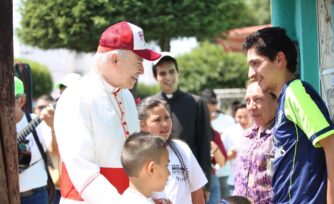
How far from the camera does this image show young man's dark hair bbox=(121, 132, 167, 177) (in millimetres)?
3266

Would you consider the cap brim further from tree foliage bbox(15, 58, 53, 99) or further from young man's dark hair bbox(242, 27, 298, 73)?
tree foliage bbox(15, 58, 53, 99)

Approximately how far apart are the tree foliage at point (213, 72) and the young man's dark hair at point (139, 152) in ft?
73.5

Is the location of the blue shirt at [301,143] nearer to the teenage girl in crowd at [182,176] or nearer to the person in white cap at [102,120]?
the person in white cap at [102,120]

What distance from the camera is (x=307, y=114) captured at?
3053 millimetres

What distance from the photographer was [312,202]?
124 inches

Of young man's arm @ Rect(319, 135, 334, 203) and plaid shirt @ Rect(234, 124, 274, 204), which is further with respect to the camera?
plaid shirt @ Rect(234, 124, 274, 204)

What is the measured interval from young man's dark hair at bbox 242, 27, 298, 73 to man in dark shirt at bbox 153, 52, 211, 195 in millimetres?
2882

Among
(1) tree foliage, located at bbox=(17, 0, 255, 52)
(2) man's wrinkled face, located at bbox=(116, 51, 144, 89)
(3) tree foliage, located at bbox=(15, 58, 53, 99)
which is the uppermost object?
(1) tree foliage, located at bbox=(17, 0, 255, 52)

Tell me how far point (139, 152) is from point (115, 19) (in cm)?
631

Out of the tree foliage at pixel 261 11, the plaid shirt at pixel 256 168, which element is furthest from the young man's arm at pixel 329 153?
the tree foliage at pixel 261 11

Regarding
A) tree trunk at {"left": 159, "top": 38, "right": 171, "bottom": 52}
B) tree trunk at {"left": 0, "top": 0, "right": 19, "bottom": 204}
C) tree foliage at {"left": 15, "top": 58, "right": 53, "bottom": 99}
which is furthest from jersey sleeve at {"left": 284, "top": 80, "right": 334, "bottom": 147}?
tree foliage at {"left": 15, "top": 58, "right": 53, "bottom": 99}

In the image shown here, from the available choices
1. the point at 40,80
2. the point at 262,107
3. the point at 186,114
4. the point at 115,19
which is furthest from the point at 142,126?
the point at 40,80

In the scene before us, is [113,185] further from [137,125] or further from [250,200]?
[250,200]

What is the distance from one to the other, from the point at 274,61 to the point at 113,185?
1.06 m
